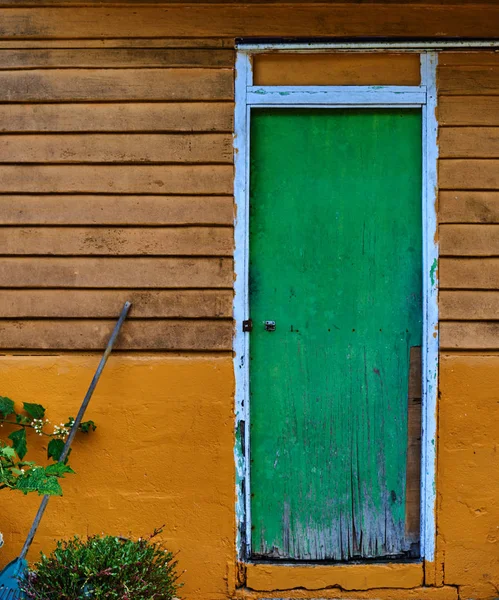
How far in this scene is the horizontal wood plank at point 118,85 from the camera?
3.41m

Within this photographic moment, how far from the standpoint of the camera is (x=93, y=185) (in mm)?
3420

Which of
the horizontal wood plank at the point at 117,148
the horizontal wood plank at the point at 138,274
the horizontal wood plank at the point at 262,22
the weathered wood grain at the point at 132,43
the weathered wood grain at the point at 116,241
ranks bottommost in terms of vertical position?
the horizontal wood plank at the point at 138,274

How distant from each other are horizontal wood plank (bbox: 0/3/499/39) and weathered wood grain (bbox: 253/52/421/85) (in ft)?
0.39

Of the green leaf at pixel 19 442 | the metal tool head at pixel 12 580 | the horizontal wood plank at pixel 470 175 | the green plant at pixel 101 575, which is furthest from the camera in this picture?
the horizontal wood plank at pixel 470 175

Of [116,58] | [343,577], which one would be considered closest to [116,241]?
[116,58]

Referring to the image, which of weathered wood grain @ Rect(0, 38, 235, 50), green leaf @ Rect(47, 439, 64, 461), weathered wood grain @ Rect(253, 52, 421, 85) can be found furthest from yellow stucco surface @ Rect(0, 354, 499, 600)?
weathered wood grain @ Rect(0, 38, 235, 50)

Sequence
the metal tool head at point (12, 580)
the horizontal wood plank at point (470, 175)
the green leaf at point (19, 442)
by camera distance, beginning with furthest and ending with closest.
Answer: the horizontal wood plank at point (470, 175), the green leaf at point (19, 442), the metal tool head at point (12, 580)

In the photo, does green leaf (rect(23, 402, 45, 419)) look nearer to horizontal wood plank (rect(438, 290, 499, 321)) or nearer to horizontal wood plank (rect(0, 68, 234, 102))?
horizontal wood plank (rect(0, 68, 234, 102))

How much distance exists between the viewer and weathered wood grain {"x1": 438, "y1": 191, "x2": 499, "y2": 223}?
134 inches

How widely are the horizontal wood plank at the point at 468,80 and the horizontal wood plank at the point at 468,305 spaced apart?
1.05 m

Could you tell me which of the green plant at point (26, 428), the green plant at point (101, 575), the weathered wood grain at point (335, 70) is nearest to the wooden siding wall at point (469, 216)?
the weathered wood grain at point (335, 70)

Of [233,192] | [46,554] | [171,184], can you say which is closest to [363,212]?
[233,192]

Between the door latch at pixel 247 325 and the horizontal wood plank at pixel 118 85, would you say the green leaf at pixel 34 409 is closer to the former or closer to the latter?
the door latch at pixel 247 325

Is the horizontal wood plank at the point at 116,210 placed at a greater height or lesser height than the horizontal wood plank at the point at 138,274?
greater
